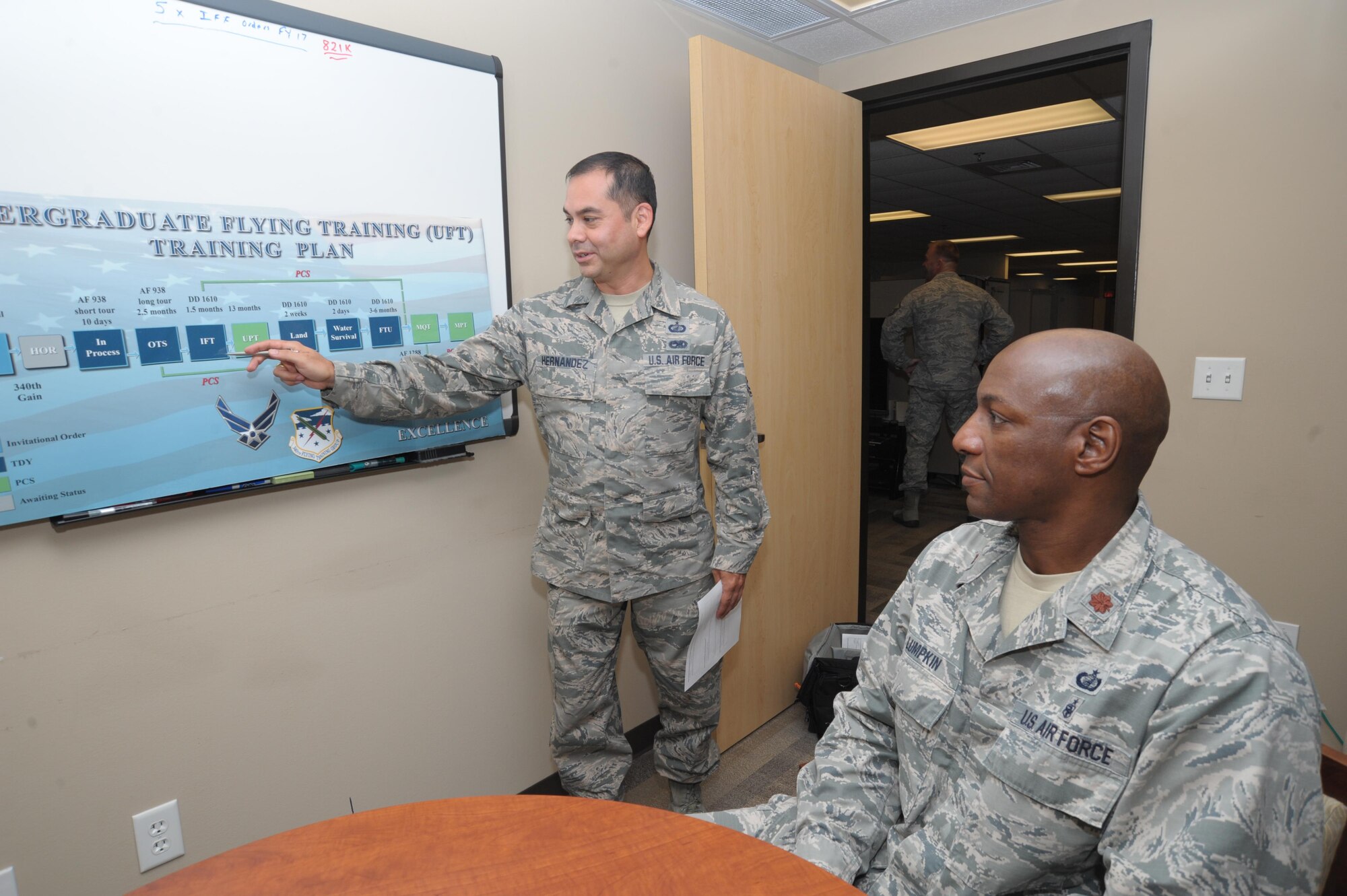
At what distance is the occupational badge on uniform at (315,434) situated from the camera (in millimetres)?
1627

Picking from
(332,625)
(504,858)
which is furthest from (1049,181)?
(504,858)

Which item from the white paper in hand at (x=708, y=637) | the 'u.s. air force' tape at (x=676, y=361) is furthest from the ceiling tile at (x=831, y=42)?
the white paper in hand at (x=708, y=637)

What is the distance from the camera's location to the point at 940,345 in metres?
4.80

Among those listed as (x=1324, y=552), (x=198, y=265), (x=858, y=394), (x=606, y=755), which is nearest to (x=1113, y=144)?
(x=858, y=394)

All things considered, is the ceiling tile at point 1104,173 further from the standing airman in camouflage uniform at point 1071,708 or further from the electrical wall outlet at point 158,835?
the electrical wall outlet at point 158,835

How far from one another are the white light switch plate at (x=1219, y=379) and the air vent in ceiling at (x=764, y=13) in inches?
62.8

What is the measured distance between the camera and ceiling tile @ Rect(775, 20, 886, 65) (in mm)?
2643

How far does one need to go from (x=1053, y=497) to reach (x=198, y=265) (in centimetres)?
151

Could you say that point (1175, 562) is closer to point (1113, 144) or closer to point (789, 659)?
point (789, 659)

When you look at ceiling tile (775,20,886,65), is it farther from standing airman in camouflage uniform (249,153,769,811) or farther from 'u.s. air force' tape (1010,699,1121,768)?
'u.s. air force' tape (1010,699,1121,768)

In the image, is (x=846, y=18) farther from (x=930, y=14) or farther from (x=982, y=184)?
(x=982, y=184)

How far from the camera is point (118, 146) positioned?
136 cm

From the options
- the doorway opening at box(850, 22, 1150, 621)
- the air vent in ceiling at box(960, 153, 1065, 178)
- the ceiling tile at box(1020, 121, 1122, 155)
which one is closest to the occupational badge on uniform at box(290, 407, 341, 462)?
the doorway opening at box(850, 22, 1150, 621)

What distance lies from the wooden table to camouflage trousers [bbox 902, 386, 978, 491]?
4350mm
